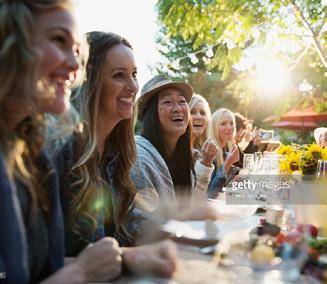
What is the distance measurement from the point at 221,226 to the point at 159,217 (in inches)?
5.5

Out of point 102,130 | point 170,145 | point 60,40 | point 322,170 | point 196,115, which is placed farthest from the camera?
point 196,115

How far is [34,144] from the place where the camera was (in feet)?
3.40

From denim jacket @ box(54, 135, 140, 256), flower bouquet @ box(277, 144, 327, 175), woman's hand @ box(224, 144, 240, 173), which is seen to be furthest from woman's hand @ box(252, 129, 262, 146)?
denim jacket @ box(54, 135, 140, 256)

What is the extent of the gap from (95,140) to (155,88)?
1.07 m

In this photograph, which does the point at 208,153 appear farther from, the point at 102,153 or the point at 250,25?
the point at 250,25

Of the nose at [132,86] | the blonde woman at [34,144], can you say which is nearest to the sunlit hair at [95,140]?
the nose at [132,86]

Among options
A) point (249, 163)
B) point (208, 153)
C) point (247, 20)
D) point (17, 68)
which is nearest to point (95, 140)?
point (17, 68)

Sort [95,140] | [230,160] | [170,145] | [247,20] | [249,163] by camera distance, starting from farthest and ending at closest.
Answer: [247,20], [230,160], [249,163], [170,145], [95,140]

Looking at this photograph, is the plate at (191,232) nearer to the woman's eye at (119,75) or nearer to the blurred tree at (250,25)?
the woman's eye at (119,75)

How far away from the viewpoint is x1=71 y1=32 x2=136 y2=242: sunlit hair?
1321mm

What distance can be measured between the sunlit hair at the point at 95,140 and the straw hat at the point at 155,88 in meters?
0.74

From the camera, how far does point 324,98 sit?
10.6 metres

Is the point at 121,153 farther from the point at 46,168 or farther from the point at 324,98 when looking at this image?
the point at 324,98

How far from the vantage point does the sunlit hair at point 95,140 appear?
4.33ft
